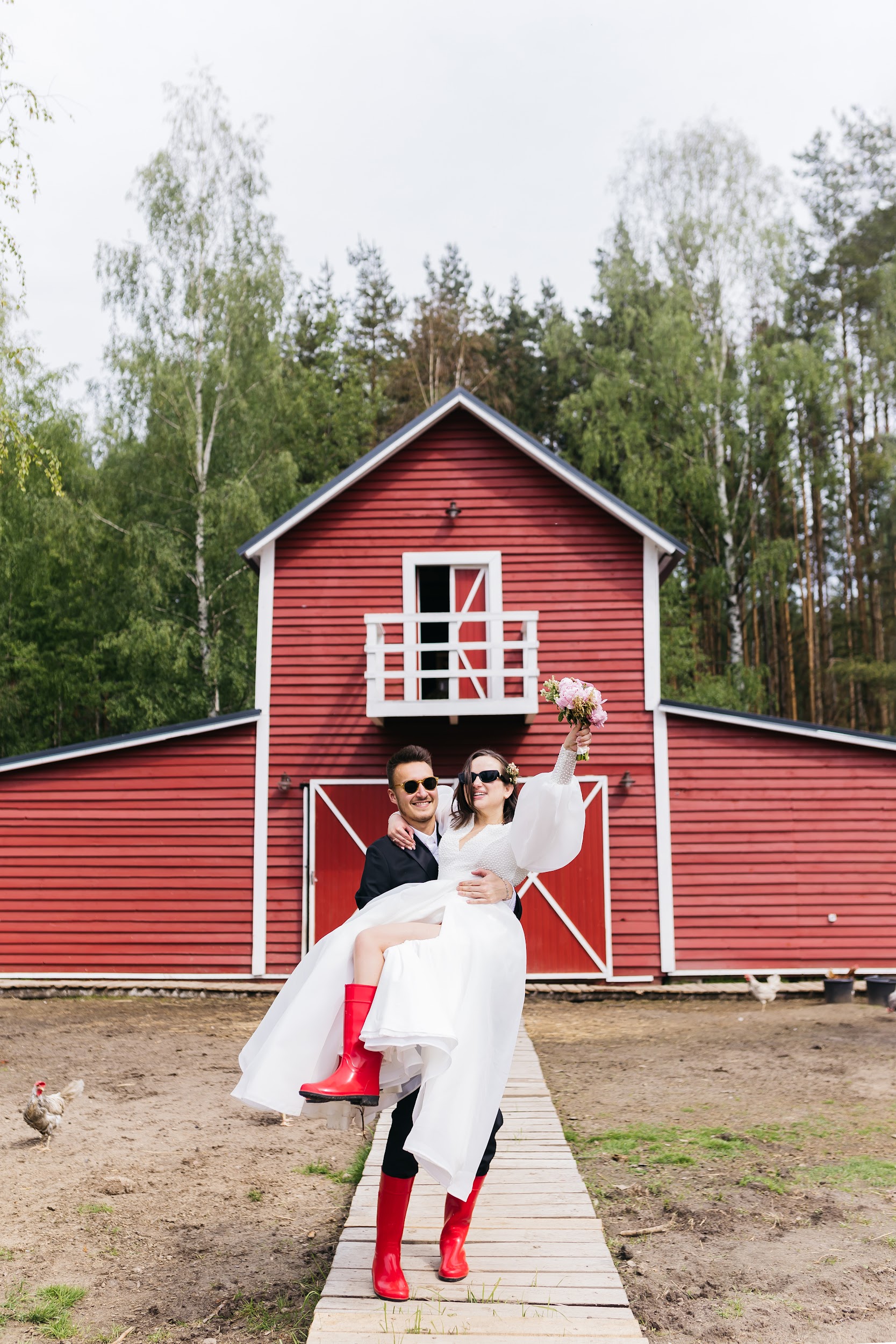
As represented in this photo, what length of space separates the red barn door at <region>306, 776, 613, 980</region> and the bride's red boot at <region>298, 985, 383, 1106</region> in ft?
28.0

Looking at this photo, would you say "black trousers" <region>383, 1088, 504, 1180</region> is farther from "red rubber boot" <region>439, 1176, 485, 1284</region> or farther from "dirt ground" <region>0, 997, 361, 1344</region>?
"dirt ground" <region>0, 997, 361, 1344</region>

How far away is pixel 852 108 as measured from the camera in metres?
28.5

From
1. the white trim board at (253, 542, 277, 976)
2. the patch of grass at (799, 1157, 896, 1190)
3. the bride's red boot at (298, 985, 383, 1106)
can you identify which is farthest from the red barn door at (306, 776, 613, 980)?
the bride's red boot at (298, 985, 383, 1106)

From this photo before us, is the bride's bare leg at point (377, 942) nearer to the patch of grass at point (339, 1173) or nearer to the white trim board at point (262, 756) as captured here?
the patch of grass at point (339, 1173)

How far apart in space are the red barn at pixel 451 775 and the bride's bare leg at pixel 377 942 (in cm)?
814

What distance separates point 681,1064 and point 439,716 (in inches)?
189

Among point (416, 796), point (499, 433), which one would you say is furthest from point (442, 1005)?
point (499, 433)

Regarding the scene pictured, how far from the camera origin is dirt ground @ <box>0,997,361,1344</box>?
11.7 ft

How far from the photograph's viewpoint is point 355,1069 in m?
3.12

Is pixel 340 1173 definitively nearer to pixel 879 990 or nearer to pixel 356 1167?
pixel 356 1167

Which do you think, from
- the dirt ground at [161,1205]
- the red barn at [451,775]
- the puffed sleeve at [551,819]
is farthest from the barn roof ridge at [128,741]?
the puffed sleeve at [551,819]

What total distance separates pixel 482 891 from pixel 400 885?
36 cm

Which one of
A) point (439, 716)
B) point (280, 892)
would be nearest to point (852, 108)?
point (439, 716)

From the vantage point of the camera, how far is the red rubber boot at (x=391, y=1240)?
334 cm
